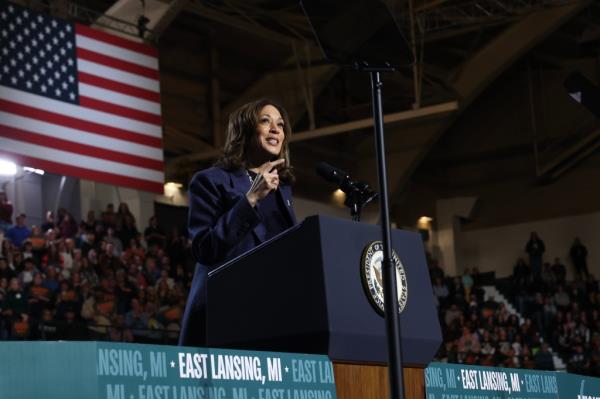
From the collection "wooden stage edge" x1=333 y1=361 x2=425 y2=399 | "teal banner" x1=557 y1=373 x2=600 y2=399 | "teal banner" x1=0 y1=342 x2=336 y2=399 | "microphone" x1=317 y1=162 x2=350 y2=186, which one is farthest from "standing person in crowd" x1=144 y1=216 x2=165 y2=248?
"teal banner" x1=0 y1=342 x2=336 y2=399

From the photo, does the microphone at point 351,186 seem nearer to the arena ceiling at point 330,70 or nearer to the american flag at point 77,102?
the american flag at point 77,102

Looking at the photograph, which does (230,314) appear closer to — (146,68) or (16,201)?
(146,68)

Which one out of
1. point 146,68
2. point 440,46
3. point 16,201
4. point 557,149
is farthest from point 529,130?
point 146,68

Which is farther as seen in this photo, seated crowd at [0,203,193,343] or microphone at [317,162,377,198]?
seated crowd at [0,203,193,343]

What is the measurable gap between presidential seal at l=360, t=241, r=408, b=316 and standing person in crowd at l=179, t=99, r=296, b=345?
348 millimetres

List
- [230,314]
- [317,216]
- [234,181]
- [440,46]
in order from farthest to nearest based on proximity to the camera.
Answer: [440,46] < [234,181] < [230,314] < [317,216]

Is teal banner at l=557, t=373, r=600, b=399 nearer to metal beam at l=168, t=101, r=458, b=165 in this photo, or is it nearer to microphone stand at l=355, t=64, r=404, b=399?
microphone stand at l=355, t=64, r=404, b=399

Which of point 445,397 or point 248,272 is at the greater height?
point 248,272

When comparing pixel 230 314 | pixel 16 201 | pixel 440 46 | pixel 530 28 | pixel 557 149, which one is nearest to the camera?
pixel 230 314

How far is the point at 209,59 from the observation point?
73.3 feet

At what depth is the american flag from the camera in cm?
1226

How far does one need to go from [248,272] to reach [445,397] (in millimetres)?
627

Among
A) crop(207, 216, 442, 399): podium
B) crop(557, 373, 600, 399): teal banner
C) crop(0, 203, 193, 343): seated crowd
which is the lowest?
crop(557, 373, 600, 399): teal banner

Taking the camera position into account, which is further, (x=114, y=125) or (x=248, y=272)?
(x=114, y=125)
